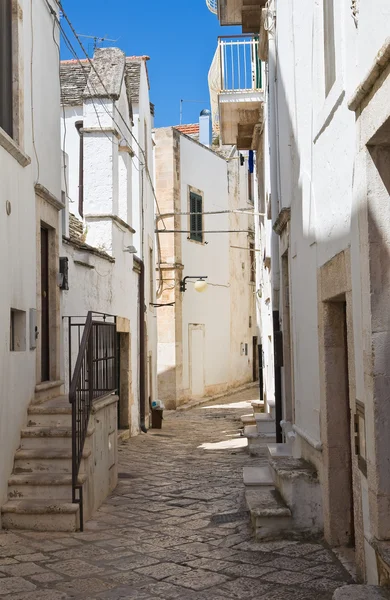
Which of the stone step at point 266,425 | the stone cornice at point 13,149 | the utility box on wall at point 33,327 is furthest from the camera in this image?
the stone step at point 266,425

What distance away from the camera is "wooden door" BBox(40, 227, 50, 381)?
10086 millimetres

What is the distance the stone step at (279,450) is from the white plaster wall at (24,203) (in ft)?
8.37

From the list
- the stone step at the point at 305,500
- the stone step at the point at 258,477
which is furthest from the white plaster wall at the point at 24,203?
the stone step at the point at 305,500

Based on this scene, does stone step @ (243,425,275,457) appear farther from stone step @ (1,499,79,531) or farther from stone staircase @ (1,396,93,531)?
stone step @ (1,499,79,531)

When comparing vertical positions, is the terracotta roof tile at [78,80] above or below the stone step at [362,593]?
above

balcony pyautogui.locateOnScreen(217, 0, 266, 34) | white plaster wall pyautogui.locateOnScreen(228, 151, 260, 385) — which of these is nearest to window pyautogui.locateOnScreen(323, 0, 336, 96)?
balcony pyautogui.locateOnScreen(217, 0, 266, 34)

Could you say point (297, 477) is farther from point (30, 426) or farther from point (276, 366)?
point (276, 366)

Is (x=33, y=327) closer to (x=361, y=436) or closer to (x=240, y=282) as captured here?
(x=361, y=436)

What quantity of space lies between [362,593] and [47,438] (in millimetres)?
Result: 4919

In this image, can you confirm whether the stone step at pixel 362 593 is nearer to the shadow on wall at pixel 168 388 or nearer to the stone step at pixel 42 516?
the stone step at pixel 42 516

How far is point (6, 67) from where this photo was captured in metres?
8.68

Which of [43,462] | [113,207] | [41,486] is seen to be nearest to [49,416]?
[43,462]

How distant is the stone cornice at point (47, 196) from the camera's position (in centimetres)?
937

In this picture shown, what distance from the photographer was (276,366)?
1048cm
